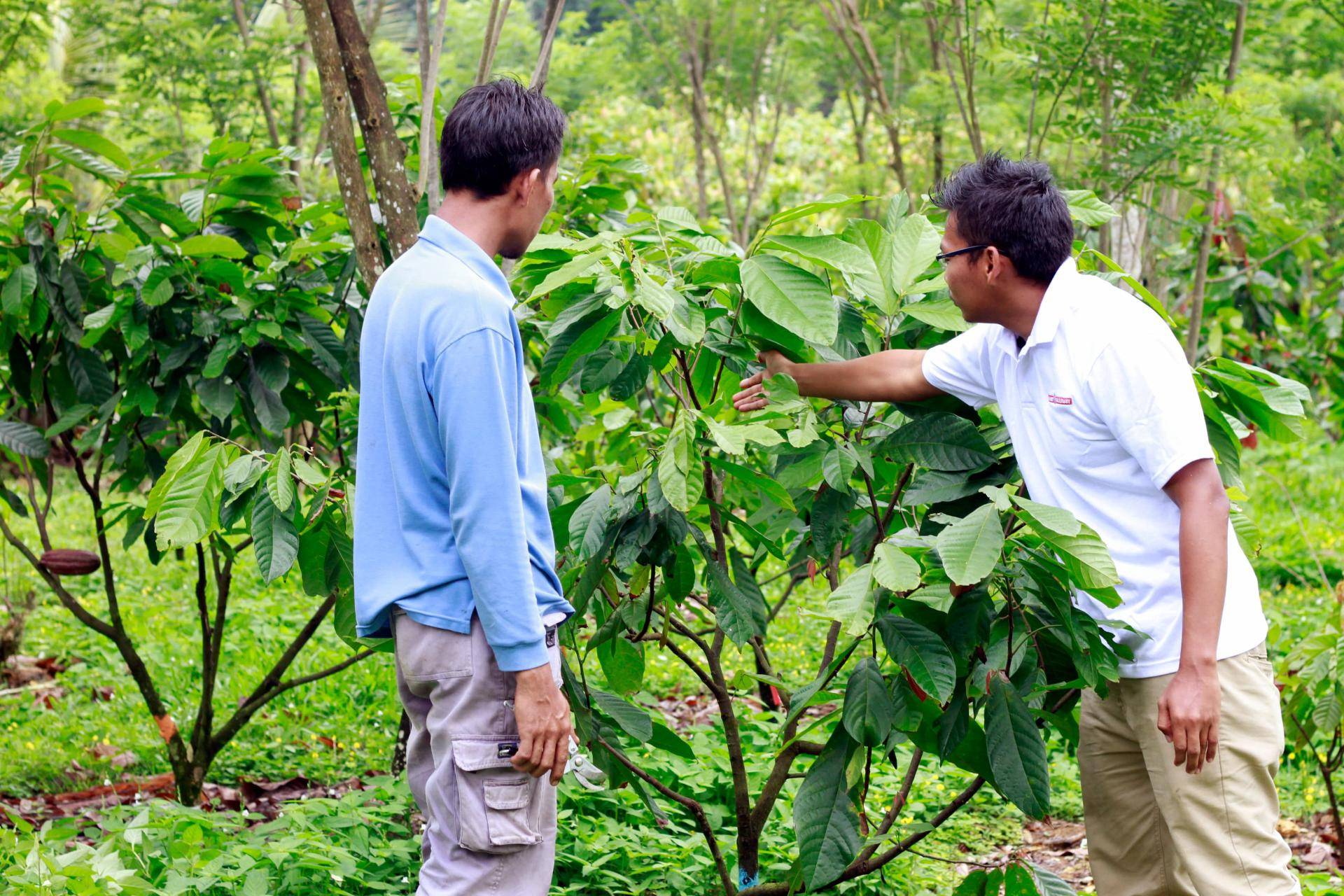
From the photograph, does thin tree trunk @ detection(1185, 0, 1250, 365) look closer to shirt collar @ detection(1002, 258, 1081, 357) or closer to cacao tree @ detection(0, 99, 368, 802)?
shirt collar @ detection(1002, 258, 1081, 357)

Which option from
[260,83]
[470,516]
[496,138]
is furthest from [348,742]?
[260,83]

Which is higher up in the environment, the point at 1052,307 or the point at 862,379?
the point at 1052,307

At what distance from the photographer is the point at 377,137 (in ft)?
7.95

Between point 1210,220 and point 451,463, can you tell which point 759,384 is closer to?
point 451,463

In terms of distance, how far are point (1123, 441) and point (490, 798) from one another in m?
1.04

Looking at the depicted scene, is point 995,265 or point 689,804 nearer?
point 995,265

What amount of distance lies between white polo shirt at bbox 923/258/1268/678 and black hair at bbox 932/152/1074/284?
40 millimetres

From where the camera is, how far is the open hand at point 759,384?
2.10 m

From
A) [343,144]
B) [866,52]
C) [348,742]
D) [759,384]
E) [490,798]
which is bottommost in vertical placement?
[348,742]

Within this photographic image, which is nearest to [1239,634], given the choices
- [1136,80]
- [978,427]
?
[978,427]

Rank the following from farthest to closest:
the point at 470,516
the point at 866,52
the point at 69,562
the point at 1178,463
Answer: the point at 866,52
the point at 69,562
the point at 1178,463
the point at 470,516

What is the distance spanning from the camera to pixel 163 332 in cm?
288

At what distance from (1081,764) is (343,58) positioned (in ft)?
6.23

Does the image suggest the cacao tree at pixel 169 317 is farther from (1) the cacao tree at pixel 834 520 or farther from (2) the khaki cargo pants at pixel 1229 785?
(2) the khaki cargo pants at pixel 1229 785
